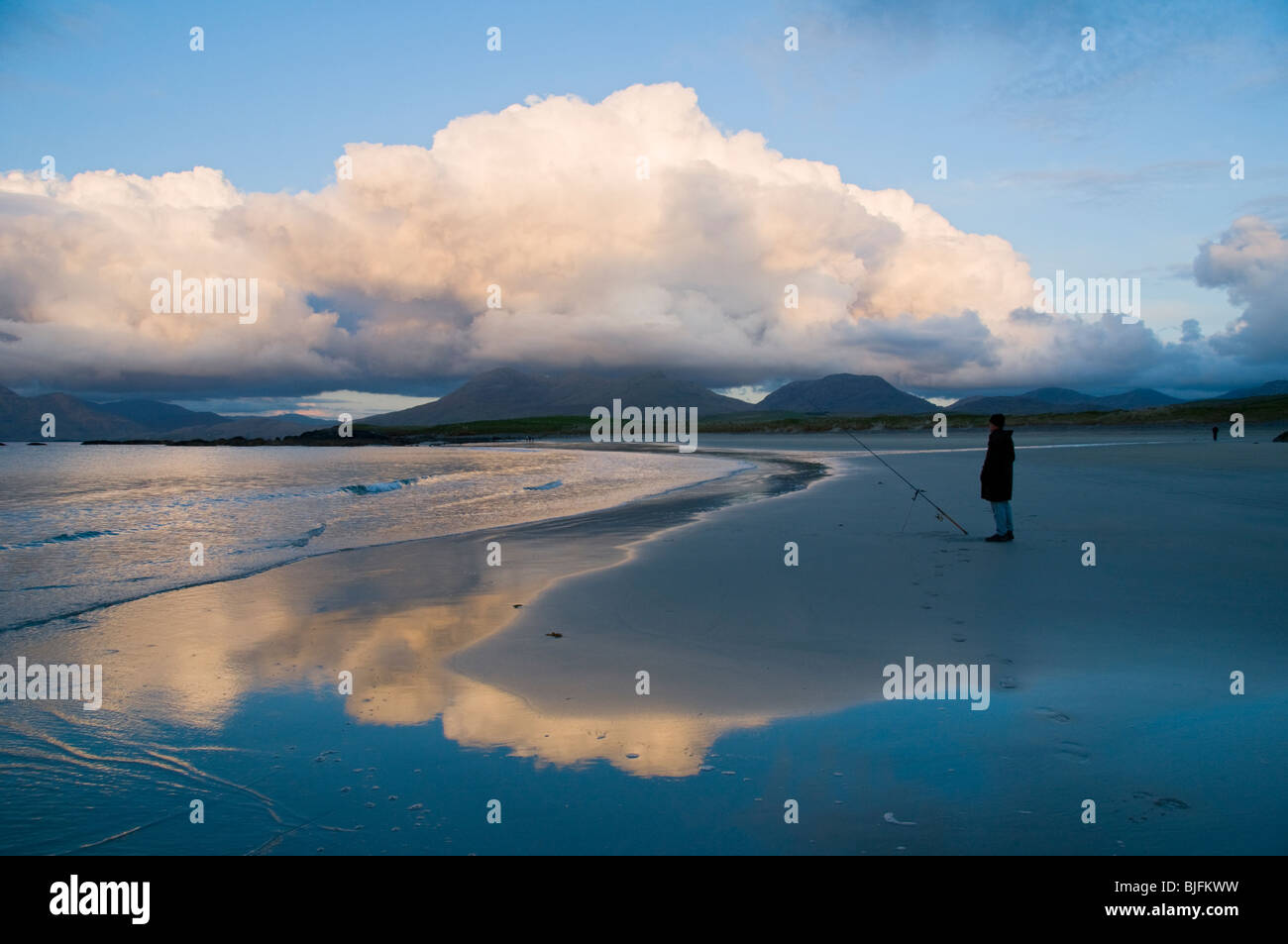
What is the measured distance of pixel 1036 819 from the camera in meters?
3.83

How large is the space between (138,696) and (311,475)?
42.0 meters

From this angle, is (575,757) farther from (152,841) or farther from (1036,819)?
(1036,819)

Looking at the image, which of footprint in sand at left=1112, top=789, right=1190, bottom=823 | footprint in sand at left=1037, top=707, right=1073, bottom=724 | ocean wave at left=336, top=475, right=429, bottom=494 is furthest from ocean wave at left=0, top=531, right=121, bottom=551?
footprint in sand at left=1112, top=789, right=1190, bottom=823

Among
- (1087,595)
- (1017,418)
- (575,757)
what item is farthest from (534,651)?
(1017,418)

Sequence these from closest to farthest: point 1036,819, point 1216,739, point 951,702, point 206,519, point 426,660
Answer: point 1036,819
point 1216,739
point 951,702
point 426,660
point 206,519

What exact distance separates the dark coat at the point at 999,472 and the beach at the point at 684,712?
1223 mm

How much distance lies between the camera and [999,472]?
12.9 metres

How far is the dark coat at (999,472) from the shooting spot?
506 inches

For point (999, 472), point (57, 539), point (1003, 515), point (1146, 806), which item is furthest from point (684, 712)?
point (57, 539)

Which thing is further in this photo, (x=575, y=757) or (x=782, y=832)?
(x=575, y=757)

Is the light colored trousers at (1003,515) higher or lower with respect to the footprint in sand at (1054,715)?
higher

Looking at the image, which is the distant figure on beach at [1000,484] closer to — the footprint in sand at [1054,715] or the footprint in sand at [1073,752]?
the footprint in sand at [1054,715]

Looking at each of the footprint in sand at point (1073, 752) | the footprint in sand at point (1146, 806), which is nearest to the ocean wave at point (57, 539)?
the footprint in sand at point (1073, 752)

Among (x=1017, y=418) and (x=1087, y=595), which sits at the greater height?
(x=1017, y=418)
